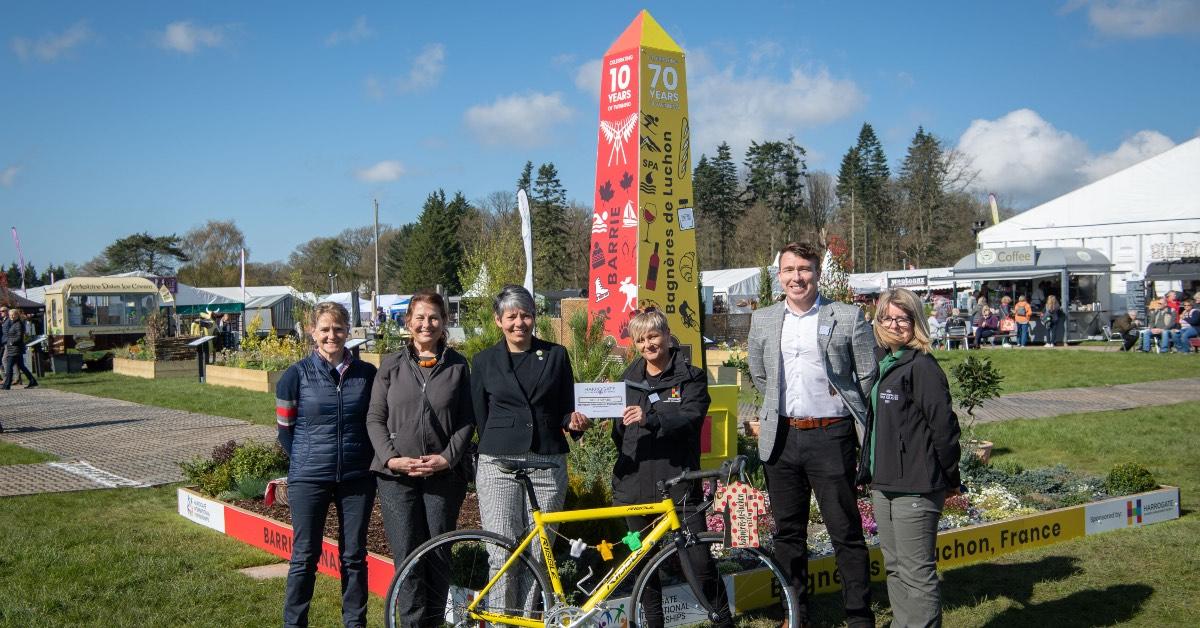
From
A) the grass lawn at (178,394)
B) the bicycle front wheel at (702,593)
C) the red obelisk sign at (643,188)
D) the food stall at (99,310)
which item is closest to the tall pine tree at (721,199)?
the food stall at (99,310)

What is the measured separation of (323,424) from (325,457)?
161 millimetres

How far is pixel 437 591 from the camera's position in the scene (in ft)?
14.8

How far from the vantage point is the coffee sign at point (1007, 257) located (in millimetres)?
31219

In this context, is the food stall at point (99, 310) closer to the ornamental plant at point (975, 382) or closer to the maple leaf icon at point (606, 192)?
the maple leaf icon at point (606, 192)

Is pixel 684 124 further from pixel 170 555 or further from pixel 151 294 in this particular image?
pixel 151 294

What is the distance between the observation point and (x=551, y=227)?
6397cm

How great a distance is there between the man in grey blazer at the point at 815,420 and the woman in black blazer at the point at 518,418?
1.01 meters

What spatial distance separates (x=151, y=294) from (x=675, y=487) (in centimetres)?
→ 3433

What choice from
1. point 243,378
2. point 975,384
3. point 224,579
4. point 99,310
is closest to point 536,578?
point 224,579

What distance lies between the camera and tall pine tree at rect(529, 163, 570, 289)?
62.4m

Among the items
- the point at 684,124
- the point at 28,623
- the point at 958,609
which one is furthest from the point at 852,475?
the point at 684,124

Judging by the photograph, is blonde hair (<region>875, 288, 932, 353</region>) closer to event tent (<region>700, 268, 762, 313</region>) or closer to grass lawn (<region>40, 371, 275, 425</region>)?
grass lawn (<region>40, 371, 275, 425</region>)

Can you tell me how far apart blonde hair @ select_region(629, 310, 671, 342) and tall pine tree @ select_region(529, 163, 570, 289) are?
5575cm

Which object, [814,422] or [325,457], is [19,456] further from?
[814,422]
